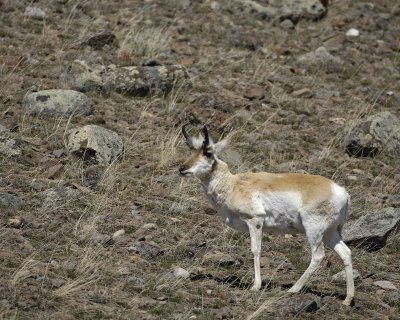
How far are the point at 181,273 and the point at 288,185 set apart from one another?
164 centimetres

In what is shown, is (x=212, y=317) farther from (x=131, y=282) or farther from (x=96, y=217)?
(x=96, y=217)

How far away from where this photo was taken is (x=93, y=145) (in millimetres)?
13344

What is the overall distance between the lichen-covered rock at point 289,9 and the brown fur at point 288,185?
11044mm

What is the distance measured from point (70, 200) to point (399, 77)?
10012 millimetres

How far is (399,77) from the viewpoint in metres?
19.4

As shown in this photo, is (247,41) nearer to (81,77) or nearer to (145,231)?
(81,77)

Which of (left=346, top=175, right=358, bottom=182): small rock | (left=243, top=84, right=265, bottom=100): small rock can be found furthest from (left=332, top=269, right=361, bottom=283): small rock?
(left=243, top=84, right=265, bottom=100): small rock

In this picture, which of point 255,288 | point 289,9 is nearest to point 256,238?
point 255,288

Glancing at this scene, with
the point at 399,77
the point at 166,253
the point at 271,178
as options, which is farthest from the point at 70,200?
the point at 399,77

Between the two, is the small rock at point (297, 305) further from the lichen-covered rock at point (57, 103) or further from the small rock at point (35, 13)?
the small rock at point (35, 13)

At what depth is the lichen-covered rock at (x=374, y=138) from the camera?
15.3 metres

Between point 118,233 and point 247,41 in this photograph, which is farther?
point 247,41

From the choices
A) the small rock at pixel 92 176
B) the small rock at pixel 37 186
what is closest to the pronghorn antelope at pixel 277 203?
the small rock at pixel 92 176

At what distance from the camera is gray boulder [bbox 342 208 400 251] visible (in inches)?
466
